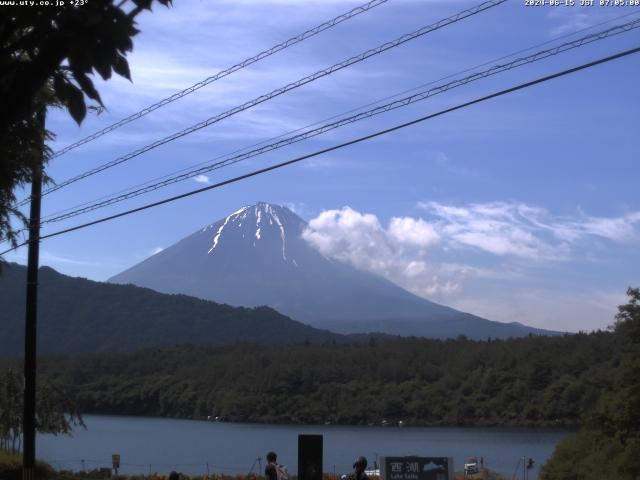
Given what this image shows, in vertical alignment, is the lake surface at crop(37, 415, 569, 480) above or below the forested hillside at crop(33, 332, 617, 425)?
below

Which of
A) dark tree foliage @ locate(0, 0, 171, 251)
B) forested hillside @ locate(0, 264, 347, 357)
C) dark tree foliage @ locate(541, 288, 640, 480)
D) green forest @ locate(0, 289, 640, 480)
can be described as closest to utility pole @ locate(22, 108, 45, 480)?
dark tree foliage @ locate(0, 0, 171, 251)

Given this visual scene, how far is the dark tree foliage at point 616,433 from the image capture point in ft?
101

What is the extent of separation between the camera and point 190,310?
189m

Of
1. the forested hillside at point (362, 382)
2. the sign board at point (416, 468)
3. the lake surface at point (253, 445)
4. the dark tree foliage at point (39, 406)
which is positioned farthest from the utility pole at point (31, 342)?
the forested hillside at point (362, 382)

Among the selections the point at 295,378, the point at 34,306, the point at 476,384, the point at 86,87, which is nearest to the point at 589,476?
the point at 34,306

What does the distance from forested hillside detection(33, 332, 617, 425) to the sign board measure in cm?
6331

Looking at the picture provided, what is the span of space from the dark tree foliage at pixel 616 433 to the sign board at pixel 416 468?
18081 millimetres

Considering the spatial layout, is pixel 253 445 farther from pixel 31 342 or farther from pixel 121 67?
pixel 121 67

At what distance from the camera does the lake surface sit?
53125mm

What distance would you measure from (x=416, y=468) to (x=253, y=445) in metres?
57.0

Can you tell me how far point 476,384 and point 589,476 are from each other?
61.3 meters

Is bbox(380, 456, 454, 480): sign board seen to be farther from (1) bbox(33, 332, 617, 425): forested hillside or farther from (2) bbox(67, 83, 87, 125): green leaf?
(1) bbox(33, 332, 617, 425): forested hillside

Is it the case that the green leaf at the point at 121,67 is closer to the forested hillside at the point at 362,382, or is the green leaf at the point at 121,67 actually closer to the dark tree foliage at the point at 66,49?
the dark tree foliage at the point at 66,49

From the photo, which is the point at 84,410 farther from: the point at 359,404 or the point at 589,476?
the point at 589,476
